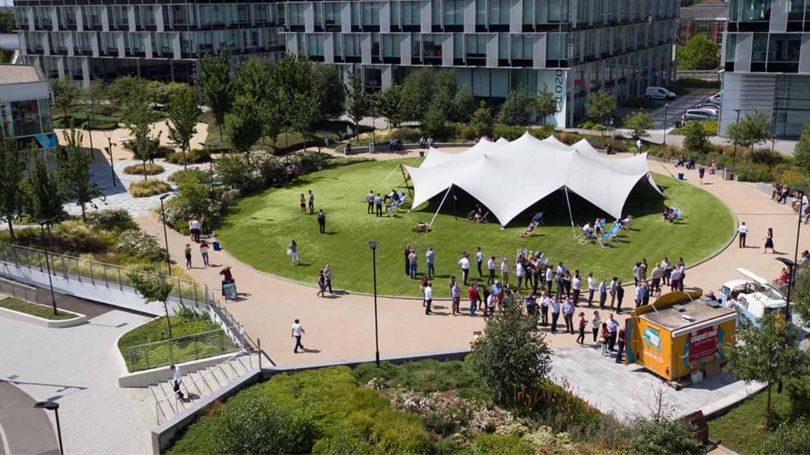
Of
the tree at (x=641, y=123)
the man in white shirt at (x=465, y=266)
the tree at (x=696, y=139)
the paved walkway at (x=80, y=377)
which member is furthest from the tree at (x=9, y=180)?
the tree at (x=696, y=139)

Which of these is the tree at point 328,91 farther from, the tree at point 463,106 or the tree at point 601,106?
the tree at point 601,106

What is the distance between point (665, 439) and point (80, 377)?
18.2 metres

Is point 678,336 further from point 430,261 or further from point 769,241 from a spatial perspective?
point 769,241

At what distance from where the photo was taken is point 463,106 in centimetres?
5844

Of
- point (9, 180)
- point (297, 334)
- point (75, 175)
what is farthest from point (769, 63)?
point (9, 180)

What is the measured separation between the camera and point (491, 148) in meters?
40.2

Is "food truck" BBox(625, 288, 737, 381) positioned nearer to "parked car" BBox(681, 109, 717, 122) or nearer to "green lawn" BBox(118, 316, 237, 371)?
"green lawn" BBox(118, 316, 237, 371)

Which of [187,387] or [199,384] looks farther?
[199,384]

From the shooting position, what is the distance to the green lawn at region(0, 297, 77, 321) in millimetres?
30156

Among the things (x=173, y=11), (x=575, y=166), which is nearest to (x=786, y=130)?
(x=575, y=166)

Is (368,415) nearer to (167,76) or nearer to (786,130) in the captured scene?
(786,130)

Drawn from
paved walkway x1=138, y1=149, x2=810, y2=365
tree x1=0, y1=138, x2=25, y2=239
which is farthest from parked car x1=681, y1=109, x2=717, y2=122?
tree x1=0, y1=138, x2=25, y2=239

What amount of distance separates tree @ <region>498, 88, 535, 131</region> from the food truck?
115ft

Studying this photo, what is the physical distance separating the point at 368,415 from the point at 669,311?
973 cm
